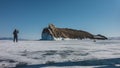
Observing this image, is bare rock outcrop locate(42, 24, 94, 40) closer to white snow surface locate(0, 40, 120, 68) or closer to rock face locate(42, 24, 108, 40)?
rock face locate(42, 24, 108, 40)

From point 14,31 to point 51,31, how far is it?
67.0 ft

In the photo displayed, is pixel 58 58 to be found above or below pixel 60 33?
below

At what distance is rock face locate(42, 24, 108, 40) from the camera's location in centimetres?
4573

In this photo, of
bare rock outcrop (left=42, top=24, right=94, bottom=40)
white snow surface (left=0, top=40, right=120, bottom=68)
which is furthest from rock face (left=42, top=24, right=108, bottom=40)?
white snow surface (left=0, top=40, right=120, bottom=68)

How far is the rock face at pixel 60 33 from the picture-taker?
45734 millimetres

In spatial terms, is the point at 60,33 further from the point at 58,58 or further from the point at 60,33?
the point at 58,58

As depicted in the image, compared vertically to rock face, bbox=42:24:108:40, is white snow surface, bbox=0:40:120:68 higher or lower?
lower

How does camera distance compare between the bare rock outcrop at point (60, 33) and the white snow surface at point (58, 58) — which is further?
the bare rock outcrop at point (60, 33)

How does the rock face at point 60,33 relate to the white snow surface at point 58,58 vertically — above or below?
above

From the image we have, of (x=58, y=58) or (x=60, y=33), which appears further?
(x=60, y=33)

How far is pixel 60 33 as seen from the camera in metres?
47.5

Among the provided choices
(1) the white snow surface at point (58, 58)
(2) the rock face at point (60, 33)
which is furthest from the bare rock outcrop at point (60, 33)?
(1) the white snow surface at point (58, 58)

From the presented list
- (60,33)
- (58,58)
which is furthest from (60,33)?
(58,58)

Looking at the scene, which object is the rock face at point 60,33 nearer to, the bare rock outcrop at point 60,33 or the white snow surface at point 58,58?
the bare rock outcrop at point 60,33
